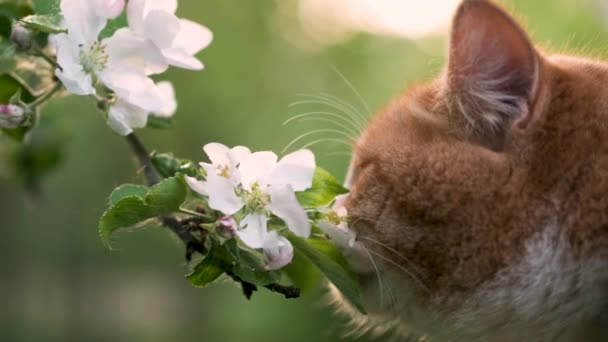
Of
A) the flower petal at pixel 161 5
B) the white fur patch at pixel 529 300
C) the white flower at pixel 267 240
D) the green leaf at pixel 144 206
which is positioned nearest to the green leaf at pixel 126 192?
the green leaf at pixel 144 206

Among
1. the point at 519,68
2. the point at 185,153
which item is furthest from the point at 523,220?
the point at 185,153

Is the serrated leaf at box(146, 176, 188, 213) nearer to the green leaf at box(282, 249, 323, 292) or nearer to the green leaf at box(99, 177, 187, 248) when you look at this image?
the green leaf at box(99, 177, 187, 248)

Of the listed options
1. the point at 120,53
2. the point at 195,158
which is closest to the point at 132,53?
the point at 120,53

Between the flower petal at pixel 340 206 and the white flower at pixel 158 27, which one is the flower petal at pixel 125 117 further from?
the flower petal at pixel 340 206

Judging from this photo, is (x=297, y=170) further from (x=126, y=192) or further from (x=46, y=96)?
(x=46, y=96)

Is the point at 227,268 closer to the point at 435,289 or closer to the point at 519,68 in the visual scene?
the point at 435,289

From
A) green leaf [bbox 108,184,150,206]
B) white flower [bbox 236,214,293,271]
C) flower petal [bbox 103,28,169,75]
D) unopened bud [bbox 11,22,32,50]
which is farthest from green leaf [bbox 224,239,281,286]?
unopened bud [bbox 11,22,32,50]
